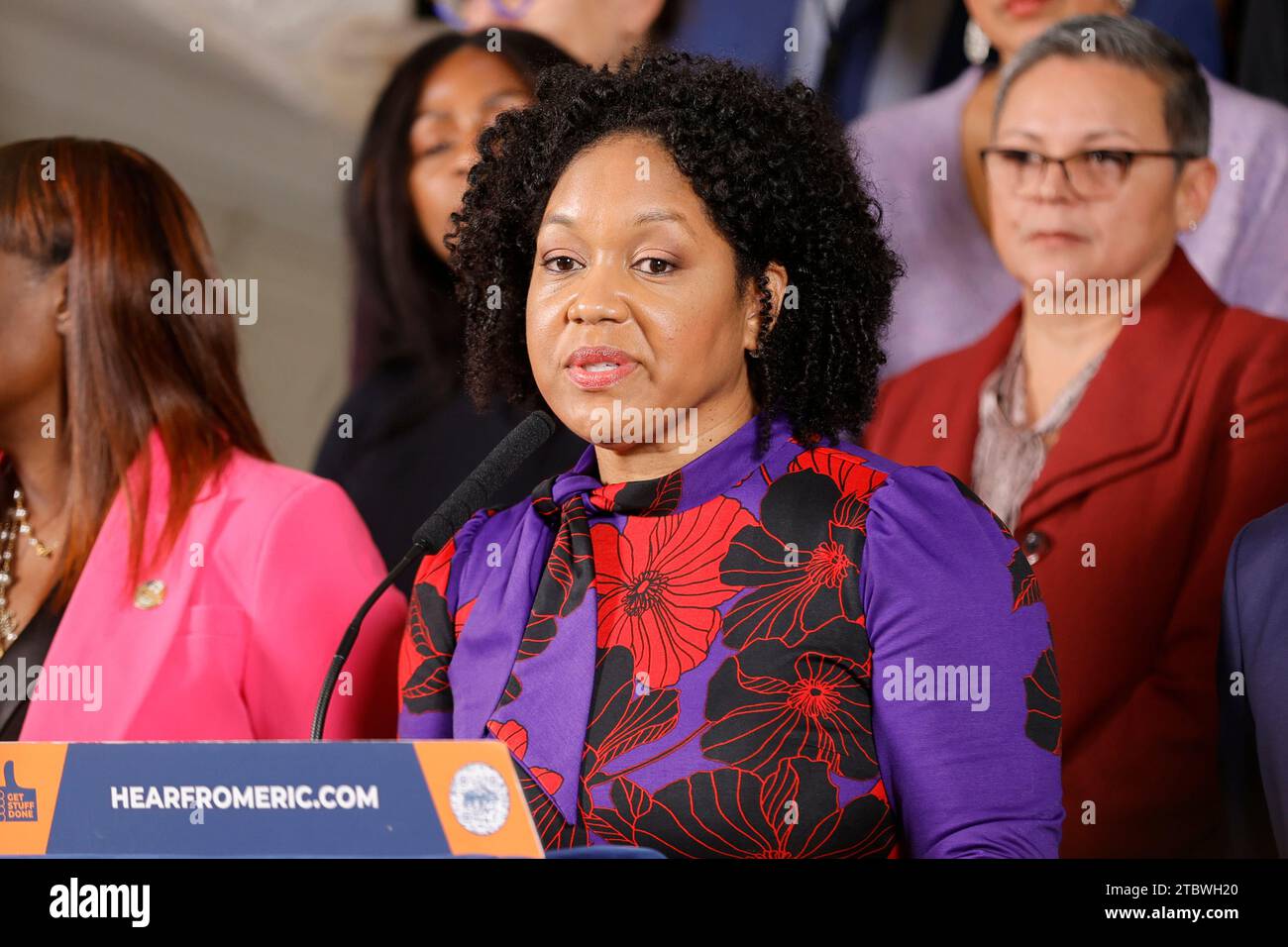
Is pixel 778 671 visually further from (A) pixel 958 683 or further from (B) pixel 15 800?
(B) pixel 15 800

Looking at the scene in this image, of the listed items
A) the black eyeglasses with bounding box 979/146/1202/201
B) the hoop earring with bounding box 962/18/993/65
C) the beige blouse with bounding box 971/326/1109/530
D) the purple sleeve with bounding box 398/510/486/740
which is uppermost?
the hoop earring with bounding box 962/18/993/65

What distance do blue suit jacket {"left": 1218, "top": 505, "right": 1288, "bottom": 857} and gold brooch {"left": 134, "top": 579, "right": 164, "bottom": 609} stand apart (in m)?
1.52

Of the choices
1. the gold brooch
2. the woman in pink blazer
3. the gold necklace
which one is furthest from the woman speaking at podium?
the gold necklace

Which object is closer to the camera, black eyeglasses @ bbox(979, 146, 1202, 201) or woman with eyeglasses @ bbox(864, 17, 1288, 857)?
woman with eyeglasses @ bbox(864, 17, 1288, 857)

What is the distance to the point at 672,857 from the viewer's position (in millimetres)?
1526

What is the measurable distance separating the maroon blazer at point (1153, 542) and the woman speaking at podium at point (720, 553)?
1.83ft

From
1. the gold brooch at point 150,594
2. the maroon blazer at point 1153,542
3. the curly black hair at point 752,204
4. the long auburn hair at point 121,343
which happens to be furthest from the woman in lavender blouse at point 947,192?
the gold brooch at point 150,594

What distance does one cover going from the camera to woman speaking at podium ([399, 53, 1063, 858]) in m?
1.57

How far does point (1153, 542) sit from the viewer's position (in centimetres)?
227

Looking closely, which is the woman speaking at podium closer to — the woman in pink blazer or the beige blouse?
the woman in pink blazer

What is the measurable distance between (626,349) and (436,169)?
105cm
